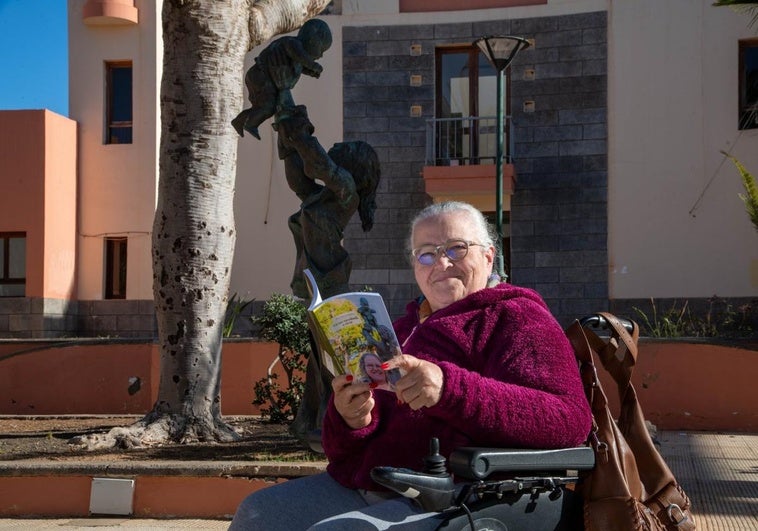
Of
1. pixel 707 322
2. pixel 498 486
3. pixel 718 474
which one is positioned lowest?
pixel 718 474

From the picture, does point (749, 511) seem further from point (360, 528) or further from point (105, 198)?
point (105, 198)

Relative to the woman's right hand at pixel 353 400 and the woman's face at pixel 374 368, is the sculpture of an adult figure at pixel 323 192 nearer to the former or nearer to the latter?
the woman's right hand at pixel 353 400

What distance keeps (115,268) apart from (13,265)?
1838mm

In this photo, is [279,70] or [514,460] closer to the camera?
[514,460]

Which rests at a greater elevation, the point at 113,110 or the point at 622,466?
the point at 113,110

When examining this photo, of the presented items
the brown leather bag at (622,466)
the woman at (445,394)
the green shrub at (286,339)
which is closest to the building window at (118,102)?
the green shrub at (286,339)

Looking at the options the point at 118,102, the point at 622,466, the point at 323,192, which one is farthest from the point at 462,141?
the point at 622,466

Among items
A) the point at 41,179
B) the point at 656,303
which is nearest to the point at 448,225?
the point at 656,303

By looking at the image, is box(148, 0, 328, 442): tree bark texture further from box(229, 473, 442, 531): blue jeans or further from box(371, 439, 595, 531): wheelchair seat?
box(371, 439, 595, 531): wheelchair seat

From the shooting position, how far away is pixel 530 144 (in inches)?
702

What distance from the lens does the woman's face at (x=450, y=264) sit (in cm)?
321

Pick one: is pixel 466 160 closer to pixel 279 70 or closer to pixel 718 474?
pixel 279 70

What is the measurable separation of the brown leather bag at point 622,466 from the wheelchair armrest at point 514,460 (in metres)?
0.07

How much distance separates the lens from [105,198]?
19.2m
